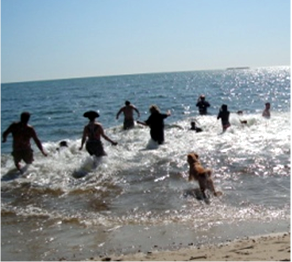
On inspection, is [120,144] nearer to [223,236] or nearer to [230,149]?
[230,149]

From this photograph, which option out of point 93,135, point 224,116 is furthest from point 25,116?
point 224,116

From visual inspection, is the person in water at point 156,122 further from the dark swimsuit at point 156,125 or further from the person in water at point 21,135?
the person in water at point 21,135

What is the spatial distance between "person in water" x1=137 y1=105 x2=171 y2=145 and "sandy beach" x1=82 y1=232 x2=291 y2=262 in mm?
7888

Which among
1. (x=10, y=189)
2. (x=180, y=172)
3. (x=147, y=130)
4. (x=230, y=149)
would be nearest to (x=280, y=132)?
(x=230, y=149)

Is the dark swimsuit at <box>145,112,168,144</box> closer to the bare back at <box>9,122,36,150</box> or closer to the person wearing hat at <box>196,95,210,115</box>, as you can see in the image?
the bare back at <box>9,122,36,150</box>

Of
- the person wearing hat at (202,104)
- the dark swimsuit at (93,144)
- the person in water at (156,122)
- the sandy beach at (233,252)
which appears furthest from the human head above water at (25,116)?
the person wearing hat at (202,104)

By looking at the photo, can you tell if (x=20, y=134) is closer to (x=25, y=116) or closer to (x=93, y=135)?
(x=25, y=116)

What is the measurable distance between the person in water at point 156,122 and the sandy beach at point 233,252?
789 cm

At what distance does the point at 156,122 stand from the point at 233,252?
861 centimetres

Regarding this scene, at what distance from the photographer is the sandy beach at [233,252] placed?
170 inches

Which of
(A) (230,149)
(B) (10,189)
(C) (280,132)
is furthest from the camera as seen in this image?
(C) (280,132)

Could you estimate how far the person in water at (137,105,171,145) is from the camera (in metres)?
12.8

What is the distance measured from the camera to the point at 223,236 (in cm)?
540

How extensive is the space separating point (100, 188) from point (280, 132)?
30.4ft
